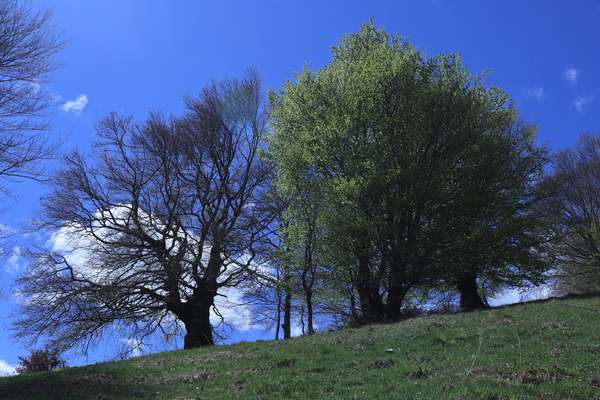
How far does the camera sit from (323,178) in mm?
26109

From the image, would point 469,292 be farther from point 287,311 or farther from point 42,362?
point 42,362

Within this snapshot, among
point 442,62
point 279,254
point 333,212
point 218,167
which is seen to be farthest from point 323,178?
point 442,62

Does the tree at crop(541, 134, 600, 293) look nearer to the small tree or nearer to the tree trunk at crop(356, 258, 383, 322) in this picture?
the tree trunk at crop(356, 258, 383, 322)

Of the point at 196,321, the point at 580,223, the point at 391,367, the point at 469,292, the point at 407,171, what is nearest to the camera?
the point at 391,367

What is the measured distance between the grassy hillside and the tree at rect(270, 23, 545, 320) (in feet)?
20.8

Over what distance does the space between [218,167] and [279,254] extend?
6.53m

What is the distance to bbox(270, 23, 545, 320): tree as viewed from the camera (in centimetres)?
2423

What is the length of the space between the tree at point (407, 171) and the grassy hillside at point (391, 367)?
6.35 meters

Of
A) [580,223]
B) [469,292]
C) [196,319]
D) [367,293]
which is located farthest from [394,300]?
[580,223]

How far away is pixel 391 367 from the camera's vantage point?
11.5 metres

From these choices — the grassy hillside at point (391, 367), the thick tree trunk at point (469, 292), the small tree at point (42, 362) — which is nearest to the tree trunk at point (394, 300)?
the thick tree trunk at point (469, 292)

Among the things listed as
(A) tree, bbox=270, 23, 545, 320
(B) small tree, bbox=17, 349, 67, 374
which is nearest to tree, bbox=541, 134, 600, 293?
(A) tree, bbox=270, 23, 545, 320

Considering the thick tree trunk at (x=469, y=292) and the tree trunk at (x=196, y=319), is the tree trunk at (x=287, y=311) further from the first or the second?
the thick tree trunk at (x=469, y=292)

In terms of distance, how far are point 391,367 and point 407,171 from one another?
549 inches
